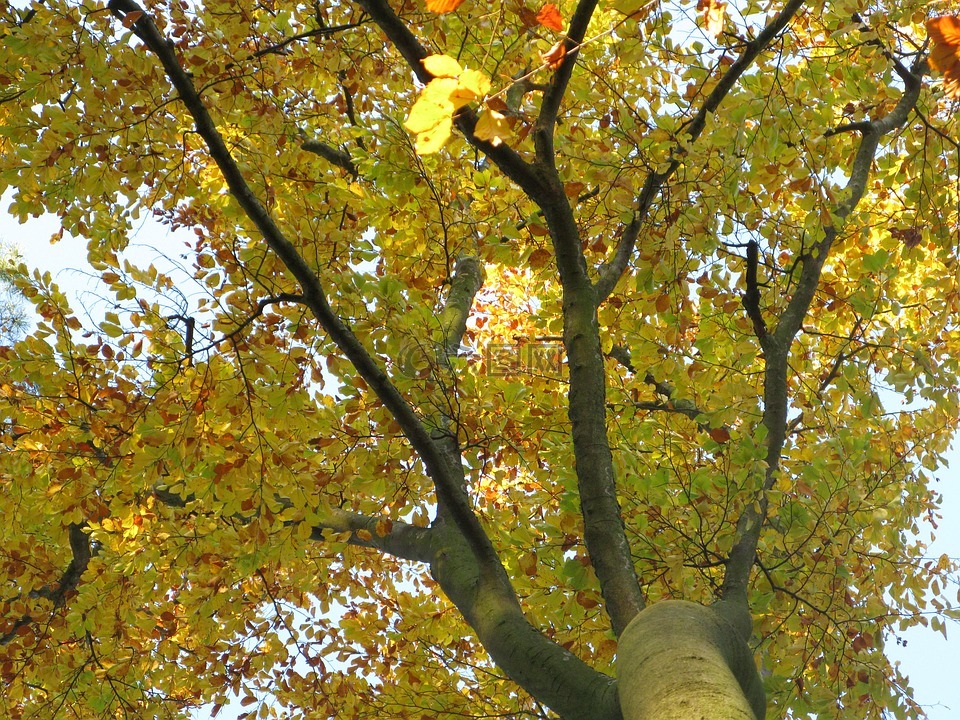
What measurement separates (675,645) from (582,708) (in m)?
0.69

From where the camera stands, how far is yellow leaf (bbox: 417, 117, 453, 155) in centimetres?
161

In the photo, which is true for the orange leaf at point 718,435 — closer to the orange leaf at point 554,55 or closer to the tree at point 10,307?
the orange leaf at point 554,55

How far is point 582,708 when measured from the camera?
8.80ft

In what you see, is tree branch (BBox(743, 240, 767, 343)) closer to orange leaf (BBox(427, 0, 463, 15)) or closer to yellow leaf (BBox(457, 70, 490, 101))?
yellow leaf (BBox(457, 70, 490, 101))

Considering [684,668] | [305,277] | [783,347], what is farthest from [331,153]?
[684,668]

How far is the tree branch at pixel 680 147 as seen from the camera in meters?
3.29

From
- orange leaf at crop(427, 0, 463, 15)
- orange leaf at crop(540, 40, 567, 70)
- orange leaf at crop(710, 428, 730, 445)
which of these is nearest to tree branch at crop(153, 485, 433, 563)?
orange leaf at crop(710, 428, 730, 445)

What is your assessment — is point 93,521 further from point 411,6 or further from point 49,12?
point 411,6

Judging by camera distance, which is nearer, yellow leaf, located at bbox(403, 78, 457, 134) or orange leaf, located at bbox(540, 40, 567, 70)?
yellow leaf, located at bbox(403, 78, 457, 134)

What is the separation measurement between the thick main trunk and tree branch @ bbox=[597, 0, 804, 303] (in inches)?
65.3

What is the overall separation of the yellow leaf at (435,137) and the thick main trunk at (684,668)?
4.99 ft

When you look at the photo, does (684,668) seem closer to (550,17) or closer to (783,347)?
(550,17)

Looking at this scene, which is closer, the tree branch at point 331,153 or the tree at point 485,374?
the tree at point 485,374

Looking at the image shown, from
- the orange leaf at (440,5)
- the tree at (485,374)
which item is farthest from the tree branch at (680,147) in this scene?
the orange leaf at (440,5)
